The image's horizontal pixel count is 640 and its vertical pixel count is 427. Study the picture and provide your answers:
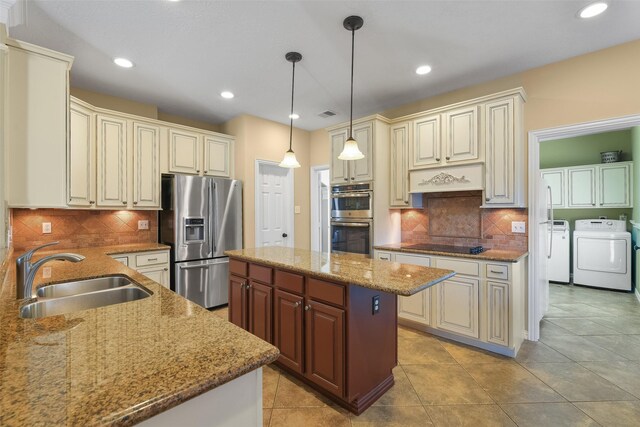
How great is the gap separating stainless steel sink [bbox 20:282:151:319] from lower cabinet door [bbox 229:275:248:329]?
0.97 metres

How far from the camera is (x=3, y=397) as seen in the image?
0.61 metres

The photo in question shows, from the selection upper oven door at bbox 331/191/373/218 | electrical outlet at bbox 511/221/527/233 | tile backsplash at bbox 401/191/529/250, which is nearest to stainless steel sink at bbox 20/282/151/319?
upper oven door at bbox 331/191/373/218

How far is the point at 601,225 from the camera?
464cm

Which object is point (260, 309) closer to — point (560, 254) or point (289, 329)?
point (289, 329)

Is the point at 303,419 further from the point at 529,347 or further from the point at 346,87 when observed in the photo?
the point at 346,87

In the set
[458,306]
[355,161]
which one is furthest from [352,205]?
[458,306]

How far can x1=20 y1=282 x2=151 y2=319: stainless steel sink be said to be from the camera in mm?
1413

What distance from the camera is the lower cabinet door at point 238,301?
2.53 metres

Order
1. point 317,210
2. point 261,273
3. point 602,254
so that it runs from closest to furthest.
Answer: point 261,273 → point 602,254 → point 317,210

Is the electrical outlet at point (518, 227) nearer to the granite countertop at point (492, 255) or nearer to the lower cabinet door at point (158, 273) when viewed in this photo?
the granite countertop at point (492, 255)

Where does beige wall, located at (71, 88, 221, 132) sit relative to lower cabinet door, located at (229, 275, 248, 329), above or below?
above

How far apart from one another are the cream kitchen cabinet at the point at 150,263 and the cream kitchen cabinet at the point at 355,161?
2.28m

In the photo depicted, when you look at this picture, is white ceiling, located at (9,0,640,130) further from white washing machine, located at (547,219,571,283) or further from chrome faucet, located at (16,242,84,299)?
white washing machine, located at (547,219,571,283)

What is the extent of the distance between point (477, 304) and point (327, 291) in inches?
66.5
